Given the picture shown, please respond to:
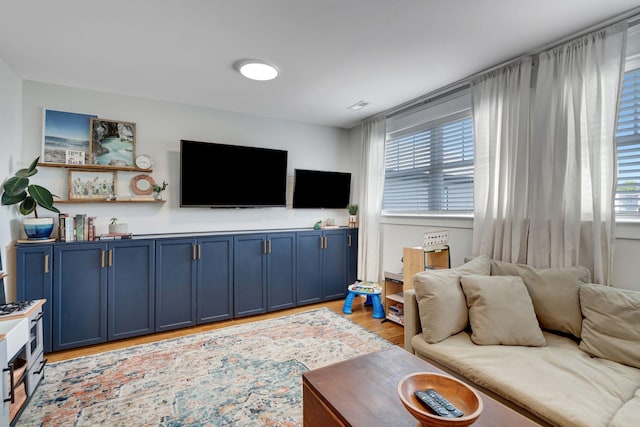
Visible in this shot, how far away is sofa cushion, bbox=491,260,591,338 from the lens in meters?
1.88

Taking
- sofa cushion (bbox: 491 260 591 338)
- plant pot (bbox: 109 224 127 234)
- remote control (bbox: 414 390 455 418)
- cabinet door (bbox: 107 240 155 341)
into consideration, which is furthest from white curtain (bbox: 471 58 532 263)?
plant pot (bbox: 109 224 127 234)

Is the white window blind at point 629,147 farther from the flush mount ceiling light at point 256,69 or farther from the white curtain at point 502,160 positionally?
the flush mount ceiling light at point 256,69

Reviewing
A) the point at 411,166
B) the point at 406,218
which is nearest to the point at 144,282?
the point at 406,218

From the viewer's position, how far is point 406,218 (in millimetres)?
3629

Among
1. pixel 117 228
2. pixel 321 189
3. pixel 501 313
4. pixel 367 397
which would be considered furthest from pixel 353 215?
pixel 367 397

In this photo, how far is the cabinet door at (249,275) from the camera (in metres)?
3.44

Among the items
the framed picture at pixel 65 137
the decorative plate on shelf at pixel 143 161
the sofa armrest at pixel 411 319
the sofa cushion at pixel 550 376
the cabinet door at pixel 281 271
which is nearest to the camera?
the sofa cushion at pixel 550 376

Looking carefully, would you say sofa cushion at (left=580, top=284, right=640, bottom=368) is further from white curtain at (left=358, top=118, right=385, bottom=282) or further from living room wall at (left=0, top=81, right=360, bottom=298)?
living room wall at (left=0, top=81, right=360, bottom=298)

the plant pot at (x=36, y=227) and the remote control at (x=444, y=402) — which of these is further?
the plant pot at (x=36, y=227)

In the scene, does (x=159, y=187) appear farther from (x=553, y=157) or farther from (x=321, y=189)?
(x=553, y=157)

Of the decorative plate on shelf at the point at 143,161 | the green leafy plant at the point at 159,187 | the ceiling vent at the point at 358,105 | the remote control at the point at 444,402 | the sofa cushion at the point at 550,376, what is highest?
the ceiling vent at the point at 358,105

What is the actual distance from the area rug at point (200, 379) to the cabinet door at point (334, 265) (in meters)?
0.96

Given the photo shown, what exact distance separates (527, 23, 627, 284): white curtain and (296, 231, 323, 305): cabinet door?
2.36 metres

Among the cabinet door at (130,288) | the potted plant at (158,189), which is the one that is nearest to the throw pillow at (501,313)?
the cabinet door at (130,288)
